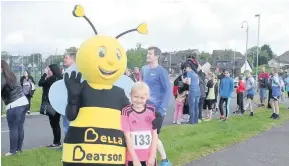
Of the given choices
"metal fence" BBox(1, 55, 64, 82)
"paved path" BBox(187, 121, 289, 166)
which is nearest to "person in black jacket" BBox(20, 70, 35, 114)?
"paved path" BBox(187, 121, 289, 166)

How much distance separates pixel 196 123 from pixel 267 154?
3.89m

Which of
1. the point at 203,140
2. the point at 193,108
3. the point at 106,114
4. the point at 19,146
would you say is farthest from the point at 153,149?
the point at 193,108

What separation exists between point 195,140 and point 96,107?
15.6ft

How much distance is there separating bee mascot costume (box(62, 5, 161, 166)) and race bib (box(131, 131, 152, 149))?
11cm

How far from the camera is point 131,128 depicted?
414 centimetres

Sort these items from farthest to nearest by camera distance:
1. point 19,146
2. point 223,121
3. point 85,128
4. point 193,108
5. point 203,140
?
1. point 223,121
2. point 193,108
3. point 203,140
4. point 19,146
5. point 85,128

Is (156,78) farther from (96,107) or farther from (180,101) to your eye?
(180,101)

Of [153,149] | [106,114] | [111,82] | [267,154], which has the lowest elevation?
[267,154]

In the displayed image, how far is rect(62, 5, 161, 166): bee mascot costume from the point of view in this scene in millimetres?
3947

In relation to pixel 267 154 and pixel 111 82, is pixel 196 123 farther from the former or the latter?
pixel 111 82

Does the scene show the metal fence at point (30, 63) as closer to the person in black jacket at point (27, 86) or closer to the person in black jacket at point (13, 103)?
the person in black jacket at point (27, 86)

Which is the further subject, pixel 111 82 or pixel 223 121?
pixel 223 121

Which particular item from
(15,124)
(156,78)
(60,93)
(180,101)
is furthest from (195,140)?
(60,93)

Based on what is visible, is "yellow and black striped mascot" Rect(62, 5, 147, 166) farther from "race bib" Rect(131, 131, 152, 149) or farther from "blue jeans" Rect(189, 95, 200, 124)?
"blue jeans" Rect(189, 95, 200, 124)
